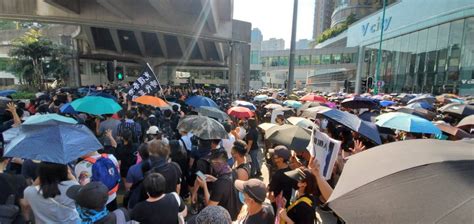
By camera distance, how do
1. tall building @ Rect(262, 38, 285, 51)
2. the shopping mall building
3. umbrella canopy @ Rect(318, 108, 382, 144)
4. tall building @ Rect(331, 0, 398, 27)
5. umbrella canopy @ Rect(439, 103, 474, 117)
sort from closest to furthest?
umbrella canopy @ Rect(318, 108, 382, 144) < umbrella canopy @ Rect(439, 103, 474, 117) < the shopping mall building < tall building @ Rect(331, 0, 398, 27) < tall building @ Rect(262, 38, 285, 51)

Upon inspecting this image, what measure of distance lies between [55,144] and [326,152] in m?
2.90

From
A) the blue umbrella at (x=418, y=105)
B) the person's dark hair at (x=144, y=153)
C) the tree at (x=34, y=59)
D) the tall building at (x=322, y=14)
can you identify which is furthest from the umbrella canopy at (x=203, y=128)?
the tall building at (x=322, y=14)

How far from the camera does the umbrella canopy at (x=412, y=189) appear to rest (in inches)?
51.1

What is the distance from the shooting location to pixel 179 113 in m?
7.82

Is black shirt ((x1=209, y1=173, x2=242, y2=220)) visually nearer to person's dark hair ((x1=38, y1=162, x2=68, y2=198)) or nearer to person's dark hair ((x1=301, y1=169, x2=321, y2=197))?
person's dark hair ((x1=301, y1=169, x2=321, y2=197))

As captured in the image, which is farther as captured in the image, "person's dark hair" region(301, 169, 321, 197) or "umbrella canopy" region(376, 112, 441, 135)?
"umbrella canopy" region(376, 112, 441, 135)

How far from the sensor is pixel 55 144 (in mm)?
3090

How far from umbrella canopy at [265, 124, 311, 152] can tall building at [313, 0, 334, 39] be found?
129m

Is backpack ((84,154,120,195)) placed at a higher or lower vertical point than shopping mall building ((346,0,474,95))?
lower

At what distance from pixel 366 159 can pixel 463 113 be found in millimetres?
7256

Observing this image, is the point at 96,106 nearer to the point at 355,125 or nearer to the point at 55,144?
the point at 55,144

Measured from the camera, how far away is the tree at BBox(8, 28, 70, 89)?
87.3 feet

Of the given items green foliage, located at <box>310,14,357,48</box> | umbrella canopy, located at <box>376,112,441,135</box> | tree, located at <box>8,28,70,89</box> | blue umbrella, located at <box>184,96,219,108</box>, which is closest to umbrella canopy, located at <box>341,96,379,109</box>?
umbrella canopy, located at <box>376,112,441,135</box>

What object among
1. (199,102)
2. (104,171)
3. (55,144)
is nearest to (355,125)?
(104,171)
